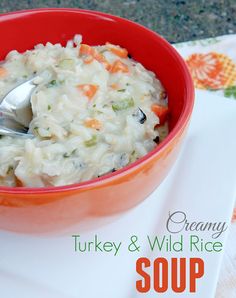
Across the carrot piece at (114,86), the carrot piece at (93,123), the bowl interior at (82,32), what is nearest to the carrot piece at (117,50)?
the bowl interior at (82,32)

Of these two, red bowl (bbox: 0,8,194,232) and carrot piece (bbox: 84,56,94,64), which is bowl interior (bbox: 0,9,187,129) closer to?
red bowl (bbox: 0,8,194,232)

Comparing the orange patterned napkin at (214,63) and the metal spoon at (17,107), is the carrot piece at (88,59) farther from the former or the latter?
the orange patterned napkin at (214,63)

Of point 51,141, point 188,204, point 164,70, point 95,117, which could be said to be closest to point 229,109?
point 164,70

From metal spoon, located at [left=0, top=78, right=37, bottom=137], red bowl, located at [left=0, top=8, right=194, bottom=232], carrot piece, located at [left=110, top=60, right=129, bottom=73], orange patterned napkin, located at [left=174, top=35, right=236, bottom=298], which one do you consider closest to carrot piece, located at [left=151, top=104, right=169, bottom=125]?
red bowl, located at [left=0, top=8, right=194, bottom=232]

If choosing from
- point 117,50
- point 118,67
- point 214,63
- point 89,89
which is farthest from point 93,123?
point 214,63

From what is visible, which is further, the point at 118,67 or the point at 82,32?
the point at 82,32

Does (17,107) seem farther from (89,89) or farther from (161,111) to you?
(161,111)
